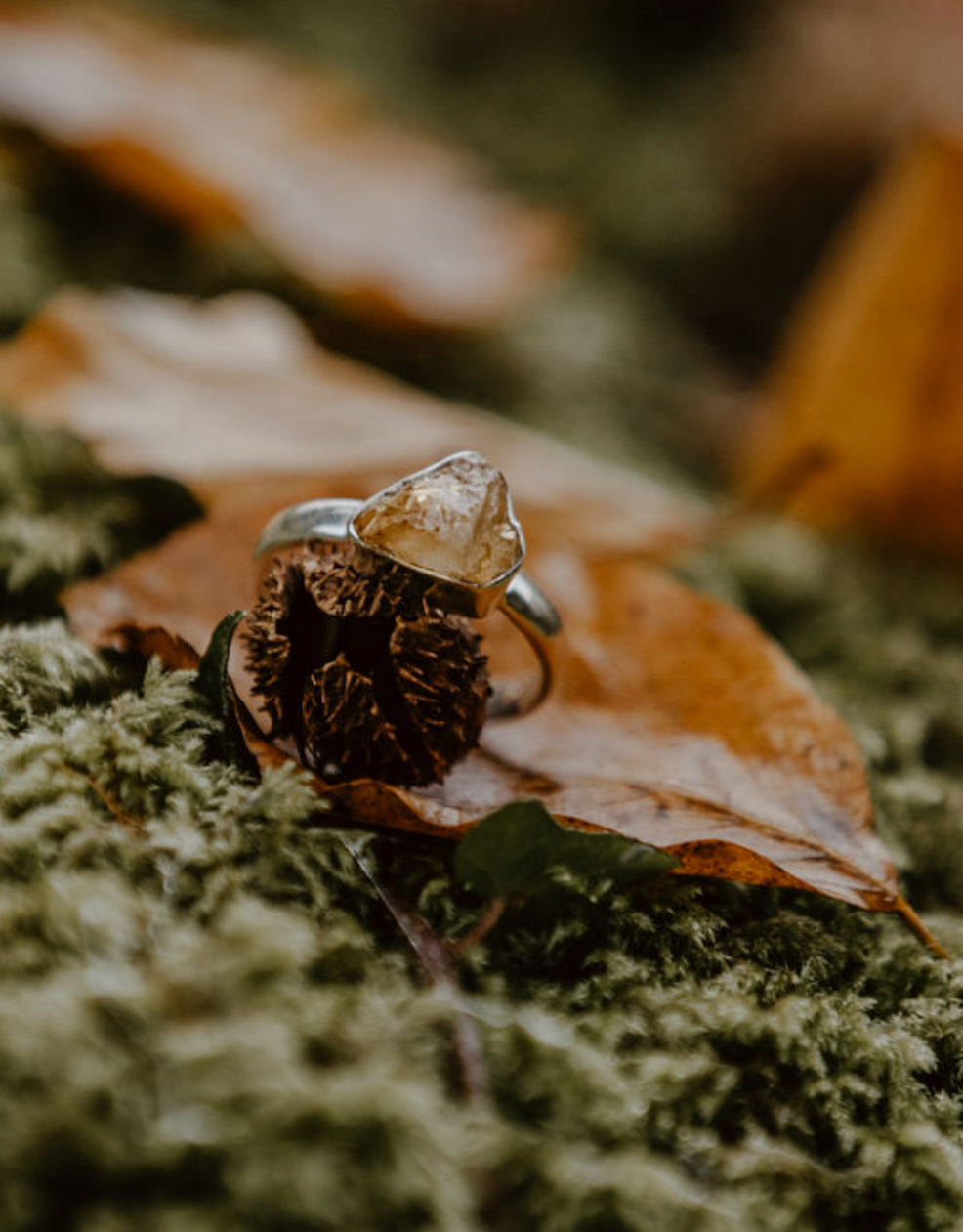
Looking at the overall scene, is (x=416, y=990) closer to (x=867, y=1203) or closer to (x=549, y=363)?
(x=867, y=1203)

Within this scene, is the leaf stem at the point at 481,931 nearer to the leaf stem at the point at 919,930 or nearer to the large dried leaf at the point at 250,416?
the leaf stem at the point at 919,930

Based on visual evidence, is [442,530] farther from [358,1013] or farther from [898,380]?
[898,380]

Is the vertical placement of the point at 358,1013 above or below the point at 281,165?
below

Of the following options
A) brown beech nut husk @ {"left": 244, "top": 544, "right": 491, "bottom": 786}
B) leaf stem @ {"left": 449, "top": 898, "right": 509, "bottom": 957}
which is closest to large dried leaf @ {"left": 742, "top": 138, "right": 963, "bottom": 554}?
brown beech nut husk @ {"left": 244, "top": 544, "right": 491, "bottom": 786}

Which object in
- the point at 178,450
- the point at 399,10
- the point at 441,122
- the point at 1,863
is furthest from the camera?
the point at 399,10

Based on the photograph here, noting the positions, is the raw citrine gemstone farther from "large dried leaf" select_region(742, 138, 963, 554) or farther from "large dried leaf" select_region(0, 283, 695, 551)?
"large dried leaf" select_region(742, 138, 963, 554)

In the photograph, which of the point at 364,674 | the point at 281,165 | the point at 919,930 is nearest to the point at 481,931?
the point at 364,674

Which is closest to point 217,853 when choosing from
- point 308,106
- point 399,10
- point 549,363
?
point 549,363
